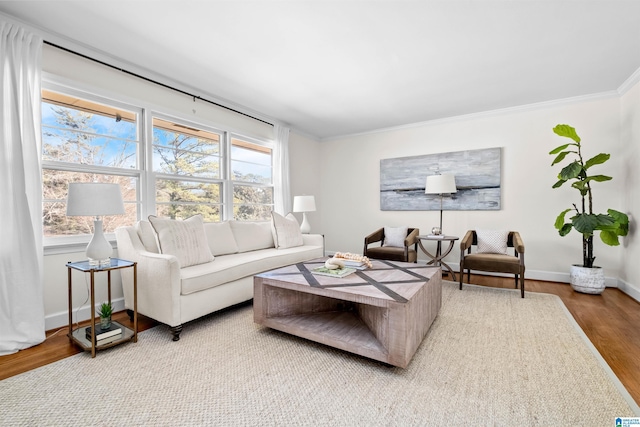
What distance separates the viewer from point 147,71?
10.2ft

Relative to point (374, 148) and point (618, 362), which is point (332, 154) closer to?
point (374, 148)

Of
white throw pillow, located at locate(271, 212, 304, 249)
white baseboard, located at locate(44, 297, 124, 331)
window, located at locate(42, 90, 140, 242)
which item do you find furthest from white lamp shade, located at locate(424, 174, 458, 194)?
white baseboard, located at locate(44, 297, 124, 331)

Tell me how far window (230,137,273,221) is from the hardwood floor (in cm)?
203

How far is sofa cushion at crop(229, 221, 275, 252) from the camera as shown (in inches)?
143

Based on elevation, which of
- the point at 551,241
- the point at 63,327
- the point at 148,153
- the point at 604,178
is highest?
the point at 148,153

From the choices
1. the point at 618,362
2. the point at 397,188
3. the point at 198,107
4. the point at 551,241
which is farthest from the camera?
the point at 397,188

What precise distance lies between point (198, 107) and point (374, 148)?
2985 millimetres

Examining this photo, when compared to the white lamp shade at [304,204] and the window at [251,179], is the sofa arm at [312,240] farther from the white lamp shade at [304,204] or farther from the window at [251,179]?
the window at [251,179]

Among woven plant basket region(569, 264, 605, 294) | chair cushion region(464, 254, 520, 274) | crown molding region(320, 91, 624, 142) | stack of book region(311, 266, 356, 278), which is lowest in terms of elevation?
woven plant basket region(569, 264, 605, 294)

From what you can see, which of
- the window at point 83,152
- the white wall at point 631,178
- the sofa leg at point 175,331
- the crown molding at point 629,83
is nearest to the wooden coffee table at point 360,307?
the sofa leg at point 175,331

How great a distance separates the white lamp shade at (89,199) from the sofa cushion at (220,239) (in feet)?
3.96

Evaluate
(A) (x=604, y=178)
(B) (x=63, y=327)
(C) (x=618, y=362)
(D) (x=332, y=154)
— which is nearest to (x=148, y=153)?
(B) (x=63, y=327)

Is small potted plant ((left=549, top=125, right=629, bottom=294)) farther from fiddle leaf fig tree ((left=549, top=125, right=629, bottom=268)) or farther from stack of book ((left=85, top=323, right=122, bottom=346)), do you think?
stack of book ((left=85, top=323, right=122, bottom=346))

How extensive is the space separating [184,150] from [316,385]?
306cm
